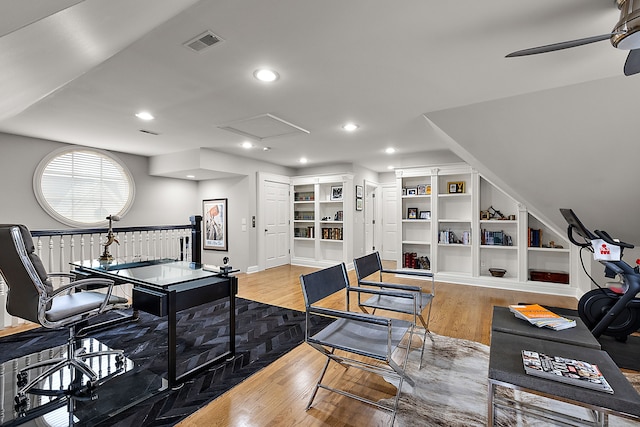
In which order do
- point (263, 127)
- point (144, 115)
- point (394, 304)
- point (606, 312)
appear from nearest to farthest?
point (394, 304)
point (606, 312)
point (144, 115)
point (263, 127)

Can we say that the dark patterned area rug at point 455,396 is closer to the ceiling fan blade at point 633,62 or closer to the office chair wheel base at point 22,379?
the ceiling fan blade at point 633,62

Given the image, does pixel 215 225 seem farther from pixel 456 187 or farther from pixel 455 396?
pixel 455 396

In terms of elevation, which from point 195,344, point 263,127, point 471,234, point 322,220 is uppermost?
point 263,127

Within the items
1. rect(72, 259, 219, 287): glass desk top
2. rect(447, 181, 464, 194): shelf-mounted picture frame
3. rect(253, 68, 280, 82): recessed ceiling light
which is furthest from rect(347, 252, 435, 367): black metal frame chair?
rect(447, 181, 464, 194): shelf-mounted picture frame

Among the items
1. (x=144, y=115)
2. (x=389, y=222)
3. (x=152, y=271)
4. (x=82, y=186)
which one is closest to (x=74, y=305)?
(x=152, y=271)

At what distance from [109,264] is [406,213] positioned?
200 inches

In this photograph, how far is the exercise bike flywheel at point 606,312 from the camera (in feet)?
9.07

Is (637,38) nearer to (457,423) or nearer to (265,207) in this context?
(457,423)

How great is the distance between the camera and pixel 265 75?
250 cm

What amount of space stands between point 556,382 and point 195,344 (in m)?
2.86

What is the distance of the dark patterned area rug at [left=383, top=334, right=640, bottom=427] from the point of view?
180cm

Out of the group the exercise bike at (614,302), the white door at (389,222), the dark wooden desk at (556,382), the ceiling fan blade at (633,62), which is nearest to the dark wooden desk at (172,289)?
the dark wooden desk at (556,382)

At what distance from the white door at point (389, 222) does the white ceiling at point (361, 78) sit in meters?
3.87

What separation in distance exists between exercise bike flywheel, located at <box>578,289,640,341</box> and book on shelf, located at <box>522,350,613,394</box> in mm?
1841
